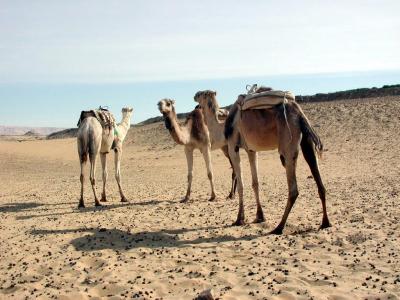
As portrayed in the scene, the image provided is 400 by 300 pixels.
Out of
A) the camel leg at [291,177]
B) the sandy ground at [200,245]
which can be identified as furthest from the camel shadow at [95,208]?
the camel leg at [291,177]

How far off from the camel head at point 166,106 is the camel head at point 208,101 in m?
0.63

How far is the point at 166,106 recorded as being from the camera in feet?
40.1

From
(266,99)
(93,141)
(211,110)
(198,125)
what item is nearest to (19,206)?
(93,141)

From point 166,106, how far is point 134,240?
14.8 ft

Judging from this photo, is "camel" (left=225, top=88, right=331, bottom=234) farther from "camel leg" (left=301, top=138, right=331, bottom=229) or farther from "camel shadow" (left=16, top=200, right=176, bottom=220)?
"camel shadow" (left=16, top=200, right=176, bottom=220)

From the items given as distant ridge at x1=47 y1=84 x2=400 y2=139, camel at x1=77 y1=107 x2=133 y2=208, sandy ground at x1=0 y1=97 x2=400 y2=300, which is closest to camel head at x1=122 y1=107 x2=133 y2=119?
camel at x1=77 y1=107 x2=133 y2=208

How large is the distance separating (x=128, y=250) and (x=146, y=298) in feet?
6.74

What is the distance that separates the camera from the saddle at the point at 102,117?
13.0 meters

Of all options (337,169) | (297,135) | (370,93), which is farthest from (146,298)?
(370,93)

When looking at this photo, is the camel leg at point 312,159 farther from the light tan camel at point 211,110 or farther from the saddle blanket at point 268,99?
the light tan camel at point 211,110

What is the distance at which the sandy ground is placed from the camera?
244 inches

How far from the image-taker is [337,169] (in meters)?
19.9

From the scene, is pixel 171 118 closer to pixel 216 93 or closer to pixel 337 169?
pixel 216 93

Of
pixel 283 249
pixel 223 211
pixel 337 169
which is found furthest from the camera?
pixel 337 169
